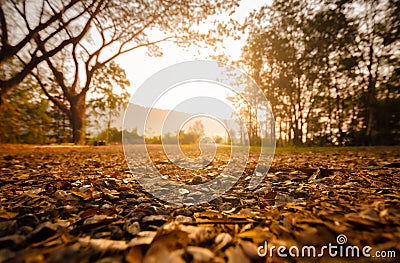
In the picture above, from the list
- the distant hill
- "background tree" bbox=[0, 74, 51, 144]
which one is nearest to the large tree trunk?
"background tree" bbox=[0, 74, 51, 144]

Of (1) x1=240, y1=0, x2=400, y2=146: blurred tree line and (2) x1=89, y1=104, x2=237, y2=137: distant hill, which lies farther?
(1) x1=240, y1=0, x2=400, y2=146: blurred tree line

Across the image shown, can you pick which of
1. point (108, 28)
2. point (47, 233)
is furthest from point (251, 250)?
point (108, 28)

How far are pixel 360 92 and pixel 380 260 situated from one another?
14619 millimetres

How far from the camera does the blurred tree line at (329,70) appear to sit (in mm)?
10688

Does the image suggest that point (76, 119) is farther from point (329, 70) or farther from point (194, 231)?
point (329, 70)

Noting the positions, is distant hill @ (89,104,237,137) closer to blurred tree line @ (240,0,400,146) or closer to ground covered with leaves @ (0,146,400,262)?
ground covered with leaves @ (0,146,400,262)

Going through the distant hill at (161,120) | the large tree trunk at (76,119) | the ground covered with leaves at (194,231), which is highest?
the large tree trunk at (76,119)

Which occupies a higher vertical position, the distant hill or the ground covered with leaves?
the distant hill

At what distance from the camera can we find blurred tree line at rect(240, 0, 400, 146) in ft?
35.1

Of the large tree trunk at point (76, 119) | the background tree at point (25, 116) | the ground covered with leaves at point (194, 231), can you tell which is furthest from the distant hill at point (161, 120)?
the large tree trunk at point (76, 119)

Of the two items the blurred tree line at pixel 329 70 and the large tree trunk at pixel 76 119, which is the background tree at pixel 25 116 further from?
the blurred tree line at pixel 329 70

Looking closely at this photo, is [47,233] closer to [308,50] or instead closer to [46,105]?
[46,105]

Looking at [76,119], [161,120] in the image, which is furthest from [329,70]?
[76,119]

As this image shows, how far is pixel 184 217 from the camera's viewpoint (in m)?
1.03
